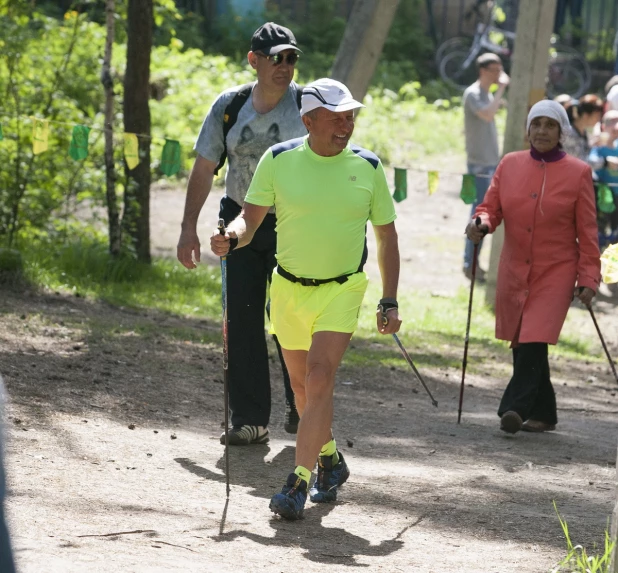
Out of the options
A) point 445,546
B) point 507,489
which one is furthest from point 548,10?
point 445,546

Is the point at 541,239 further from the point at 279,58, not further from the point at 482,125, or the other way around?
the point at 482,125

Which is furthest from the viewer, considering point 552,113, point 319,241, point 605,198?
point 605,198

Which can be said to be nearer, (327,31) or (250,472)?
(250,472)

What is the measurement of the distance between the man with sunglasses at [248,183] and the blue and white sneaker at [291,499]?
1.33m

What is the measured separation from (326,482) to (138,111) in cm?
600

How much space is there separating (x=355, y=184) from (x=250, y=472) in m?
1.66

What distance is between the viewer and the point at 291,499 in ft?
18.2

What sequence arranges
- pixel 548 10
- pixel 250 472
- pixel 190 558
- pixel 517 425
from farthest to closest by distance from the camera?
pixel 548 10 → pixel 517 425 → pixel 250 472 → pixel 190 558

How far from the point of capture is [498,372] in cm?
1040

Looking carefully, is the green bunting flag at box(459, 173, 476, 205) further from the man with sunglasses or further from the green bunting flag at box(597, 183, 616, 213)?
Answer: the man with sunglasses

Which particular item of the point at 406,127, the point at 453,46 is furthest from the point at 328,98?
the point at 453,46

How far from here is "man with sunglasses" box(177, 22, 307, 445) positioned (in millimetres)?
6613

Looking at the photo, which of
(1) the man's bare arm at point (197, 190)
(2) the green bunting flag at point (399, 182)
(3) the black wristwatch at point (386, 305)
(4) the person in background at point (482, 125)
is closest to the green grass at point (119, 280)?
(2) the green bunting flag at point (399, 182)

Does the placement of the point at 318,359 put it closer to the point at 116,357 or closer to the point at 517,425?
the point at 517,425
